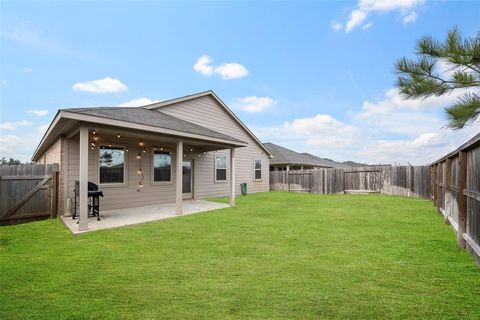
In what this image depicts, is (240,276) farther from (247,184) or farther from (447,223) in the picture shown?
(247,184)

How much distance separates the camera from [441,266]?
3.88m

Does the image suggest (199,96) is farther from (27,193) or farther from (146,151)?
(27,193)

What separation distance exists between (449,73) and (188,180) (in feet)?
34.1

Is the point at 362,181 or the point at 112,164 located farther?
the point at 362,181

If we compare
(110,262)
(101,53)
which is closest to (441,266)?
(110,262)

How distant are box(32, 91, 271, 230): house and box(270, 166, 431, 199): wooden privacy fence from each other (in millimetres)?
5272

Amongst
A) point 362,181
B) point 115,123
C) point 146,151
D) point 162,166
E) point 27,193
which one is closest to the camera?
point 115,123

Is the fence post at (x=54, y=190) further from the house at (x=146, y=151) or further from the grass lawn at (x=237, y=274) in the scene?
the grass lawn at (x=237, y=274)

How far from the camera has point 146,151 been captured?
10242 millimetres

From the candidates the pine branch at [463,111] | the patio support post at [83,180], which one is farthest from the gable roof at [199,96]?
the pine branch at [463,111]

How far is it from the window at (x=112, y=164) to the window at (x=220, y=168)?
222 inches

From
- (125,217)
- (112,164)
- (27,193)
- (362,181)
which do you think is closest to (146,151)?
(112,164)

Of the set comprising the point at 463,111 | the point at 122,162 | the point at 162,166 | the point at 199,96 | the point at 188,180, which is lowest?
the point at 188,180

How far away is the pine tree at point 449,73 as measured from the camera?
4.38m
